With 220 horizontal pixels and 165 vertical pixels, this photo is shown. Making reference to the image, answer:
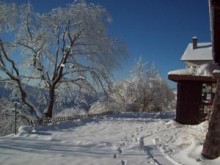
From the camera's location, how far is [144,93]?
32.4 metres

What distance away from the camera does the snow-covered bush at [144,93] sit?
31.9 meters

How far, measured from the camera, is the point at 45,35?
18828 millimetres

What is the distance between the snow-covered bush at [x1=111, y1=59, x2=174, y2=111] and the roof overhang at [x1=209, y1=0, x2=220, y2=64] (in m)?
22.6

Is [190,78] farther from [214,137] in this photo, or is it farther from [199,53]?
[199,53]

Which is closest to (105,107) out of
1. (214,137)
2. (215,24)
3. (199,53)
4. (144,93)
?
(144,93)

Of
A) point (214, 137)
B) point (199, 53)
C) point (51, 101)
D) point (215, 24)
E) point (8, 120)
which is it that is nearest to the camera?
point (215, 24)

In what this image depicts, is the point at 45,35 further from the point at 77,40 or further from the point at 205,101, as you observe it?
the point at 205,101

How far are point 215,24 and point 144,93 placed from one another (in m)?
26.1

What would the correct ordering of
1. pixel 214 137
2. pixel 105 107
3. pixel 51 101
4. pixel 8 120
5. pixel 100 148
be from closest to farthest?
pixel 214 137, pixel 100 148, pixel 8 120, pixel 51 101, pixel 105 107

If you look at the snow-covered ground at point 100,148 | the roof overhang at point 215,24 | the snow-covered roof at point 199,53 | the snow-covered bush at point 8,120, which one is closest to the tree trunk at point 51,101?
the snow-covered bush at point 8,120

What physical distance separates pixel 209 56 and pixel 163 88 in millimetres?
6275

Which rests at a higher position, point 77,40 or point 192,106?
point 77,40

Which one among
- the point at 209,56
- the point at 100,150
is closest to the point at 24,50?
the point at 100,150

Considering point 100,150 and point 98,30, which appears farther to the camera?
point 98,30
